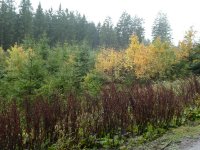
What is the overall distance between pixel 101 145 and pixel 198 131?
267 centimetres

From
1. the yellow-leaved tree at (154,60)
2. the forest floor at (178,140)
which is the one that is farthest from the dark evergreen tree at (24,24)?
the forest floor at (178,140)

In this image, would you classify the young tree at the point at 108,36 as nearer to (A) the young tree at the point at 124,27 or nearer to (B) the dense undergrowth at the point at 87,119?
(A) the young tree at the point at 124,27

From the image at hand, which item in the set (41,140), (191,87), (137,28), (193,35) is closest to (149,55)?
(193,35)

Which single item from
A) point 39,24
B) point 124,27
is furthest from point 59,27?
point 124,27

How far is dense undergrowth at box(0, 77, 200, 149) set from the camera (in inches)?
232

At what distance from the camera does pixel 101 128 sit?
7.06m

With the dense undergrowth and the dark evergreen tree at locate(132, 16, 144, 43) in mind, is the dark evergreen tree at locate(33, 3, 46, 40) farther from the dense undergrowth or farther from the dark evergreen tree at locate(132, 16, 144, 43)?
the dense undergrowth

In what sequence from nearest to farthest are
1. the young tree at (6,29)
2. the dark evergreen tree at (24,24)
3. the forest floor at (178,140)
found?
the forest floor at (178,140)
the young tree at (6,29)
the dark evergreen tree at (24,24)

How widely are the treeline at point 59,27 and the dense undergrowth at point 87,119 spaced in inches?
1690

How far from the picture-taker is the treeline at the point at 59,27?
59412mm

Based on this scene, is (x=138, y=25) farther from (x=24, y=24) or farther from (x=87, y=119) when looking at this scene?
(x=87, y=119)

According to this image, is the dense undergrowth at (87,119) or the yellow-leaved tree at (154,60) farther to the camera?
the yellow-leaved tree at (154,60)

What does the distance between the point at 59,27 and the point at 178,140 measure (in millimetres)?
68623

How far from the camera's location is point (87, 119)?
265 inches
